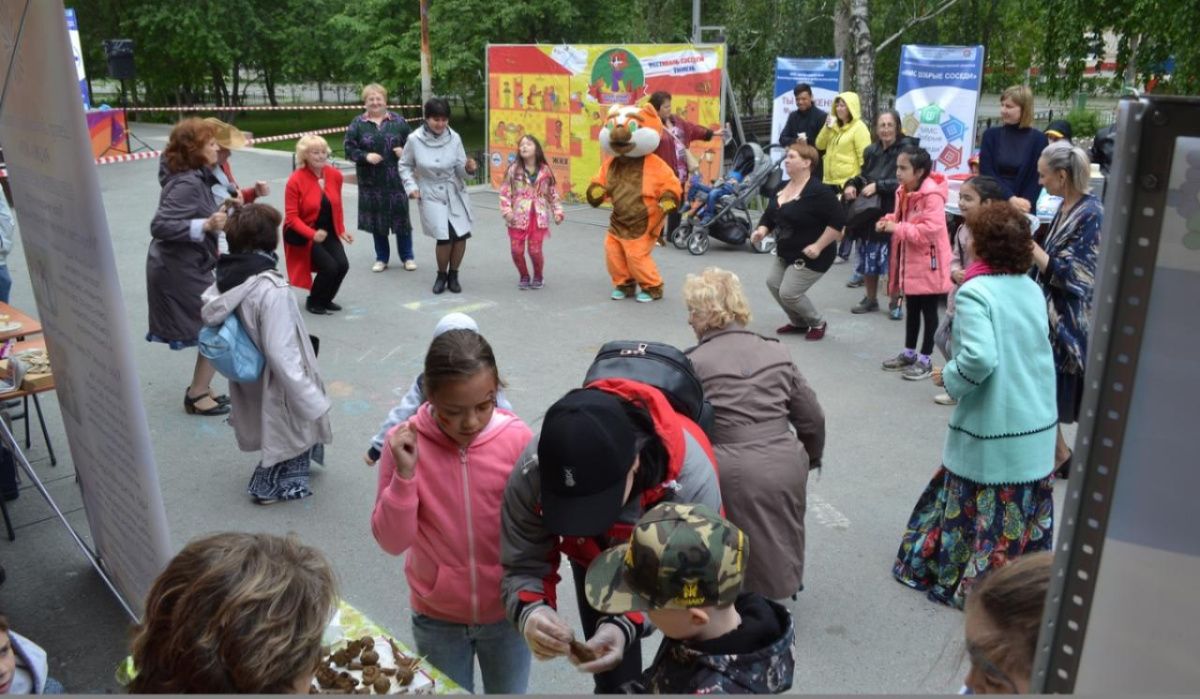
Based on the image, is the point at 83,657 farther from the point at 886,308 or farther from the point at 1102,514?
the point at 886,308

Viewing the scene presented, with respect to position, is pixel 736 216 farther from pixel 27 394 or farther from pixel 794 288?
pixel 27 394

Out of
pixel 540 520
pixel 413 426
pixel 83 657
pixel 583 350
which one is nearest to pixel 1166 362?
pixel 540 520

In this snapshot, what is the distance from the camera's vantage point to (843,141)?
9.89 metres

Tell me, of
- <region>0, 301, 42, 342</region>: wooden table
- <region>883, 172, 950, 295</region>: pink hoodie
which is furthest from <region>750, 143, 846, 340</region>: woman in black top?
<region>0, 301, 42, 342</region>: wooden table

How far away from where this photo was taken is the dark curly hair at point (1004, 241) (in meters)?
3.83

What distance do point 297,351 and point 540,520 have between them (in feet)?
8.80

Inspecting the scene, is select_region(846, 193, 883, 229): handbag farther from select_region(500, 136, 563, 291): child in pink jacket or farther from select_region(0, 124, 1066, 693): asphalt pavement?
select_region(500, 136, 563, 291): child in pink jacket

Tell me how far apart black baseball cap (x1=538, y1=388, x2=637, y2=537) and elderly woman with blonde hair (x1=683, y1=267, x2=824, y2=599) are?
136cm

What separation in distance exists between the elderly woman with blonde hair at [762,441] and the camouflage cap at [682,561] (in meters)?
1.59

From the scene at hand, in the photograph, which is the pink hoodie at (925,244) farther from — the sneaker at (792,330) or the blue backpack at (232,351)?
the blue backpack at (232,351)

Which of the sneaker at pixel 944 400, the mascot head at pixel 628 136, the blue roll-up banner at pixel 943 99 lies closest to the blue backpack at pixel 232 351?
the sneaker at pixel 944 400

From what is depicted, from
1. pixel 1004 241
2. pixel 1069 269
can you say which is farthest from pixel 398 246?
pixel 1004 241

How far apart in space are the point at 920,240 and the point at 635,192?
2761 millimetres

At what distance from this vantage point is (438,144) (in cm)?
909
